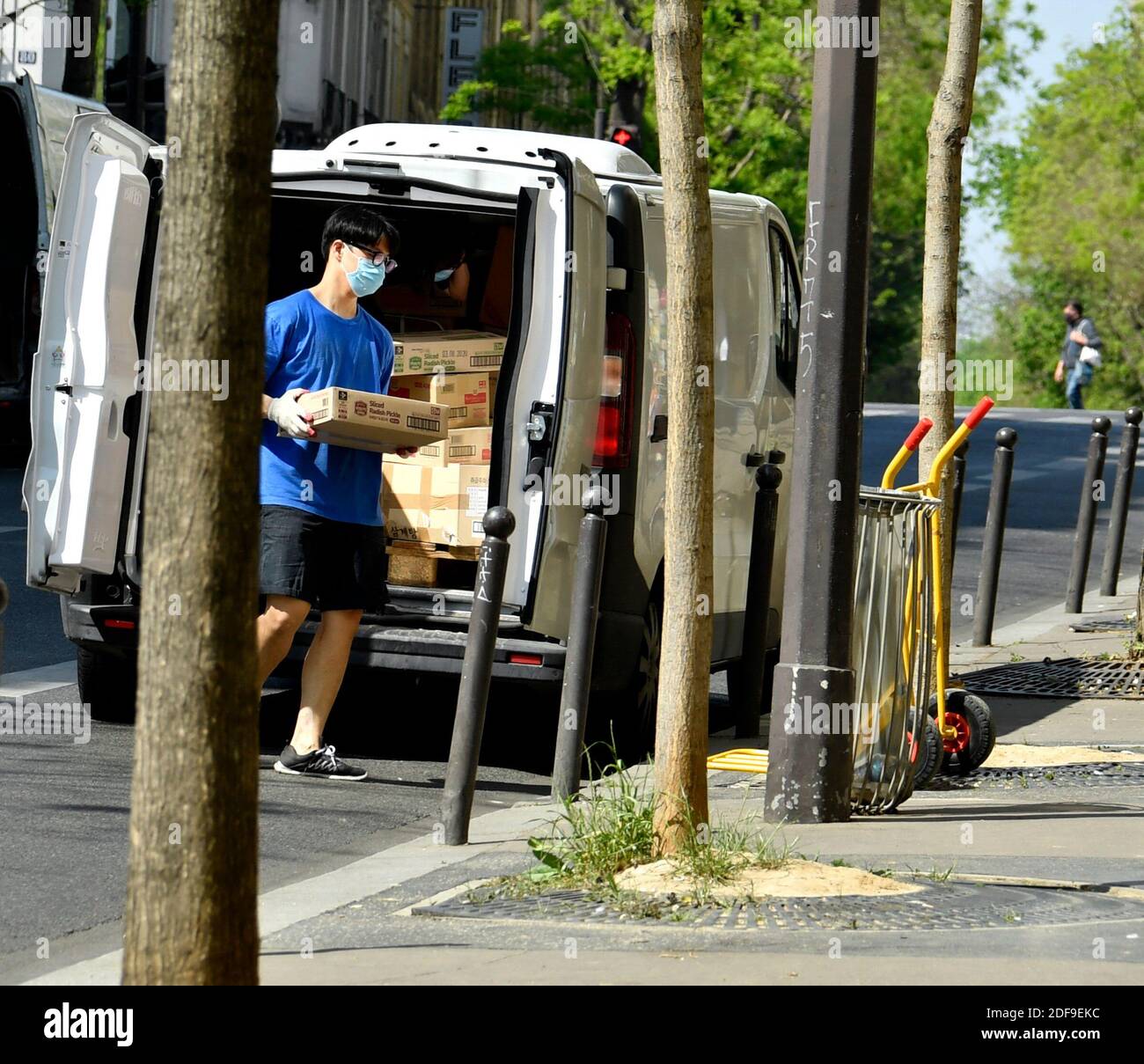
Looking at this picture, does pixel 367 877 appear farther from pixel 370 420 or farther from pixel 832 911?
pixel 370 420

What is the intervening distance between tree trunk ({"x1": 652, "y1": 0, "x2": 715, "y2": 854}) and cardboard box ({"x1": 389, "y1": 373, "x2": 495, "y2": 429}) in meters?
3.29

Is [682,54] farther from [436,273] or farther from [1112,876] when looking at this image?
[436,273]

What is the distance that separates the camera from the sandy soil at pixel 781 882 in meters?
5.68

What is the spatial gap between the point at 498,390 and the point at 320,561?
887mm

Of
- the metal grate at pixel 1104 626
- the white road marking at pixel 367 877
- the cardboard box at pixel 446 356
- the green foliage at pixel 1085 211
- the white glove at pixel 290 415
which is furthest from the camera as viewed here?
the green foliage at pixel 1085 211

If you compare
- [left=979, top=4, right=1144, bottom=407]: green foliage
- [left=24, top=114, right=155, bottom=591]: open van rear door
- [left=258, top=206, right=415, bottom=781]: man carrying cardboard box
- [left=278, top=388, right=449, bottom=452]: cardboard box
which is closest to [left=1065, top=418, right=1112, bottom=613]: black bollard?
[left=278, top=388, right=449, bottom=452]: cardboard box

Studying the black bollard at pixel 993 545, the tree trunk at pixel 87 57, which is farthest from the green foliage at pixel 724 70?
the black bollard at pixel 993 545

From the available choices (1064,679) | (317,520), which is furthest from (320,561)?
(1064,679)

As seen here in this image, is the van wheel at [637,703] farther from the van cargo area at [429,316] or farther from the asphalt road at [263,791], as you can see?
the van cargo area at [429,316]

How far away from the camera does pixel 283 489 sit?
7930 mm

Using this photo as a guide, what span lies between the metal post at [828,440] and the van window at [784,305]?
2745 mm

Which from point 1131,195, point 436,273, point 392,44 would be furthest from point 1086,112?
point 436,273

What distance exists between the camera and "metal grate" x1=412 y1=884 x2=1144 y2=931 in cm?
536
